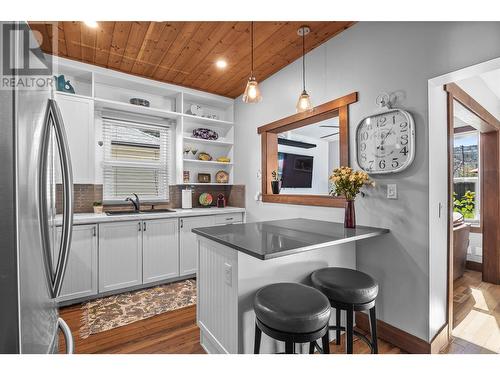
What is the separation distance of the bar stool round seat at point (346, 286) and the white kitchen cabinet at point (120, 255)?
2.21m

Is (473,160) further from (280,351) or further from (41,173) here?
(41,173)

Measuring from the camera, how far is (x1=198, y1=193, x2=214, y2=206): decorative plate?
4102mm

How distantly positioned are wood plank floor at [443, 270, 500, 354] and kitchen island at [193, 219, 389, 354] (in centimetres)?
111

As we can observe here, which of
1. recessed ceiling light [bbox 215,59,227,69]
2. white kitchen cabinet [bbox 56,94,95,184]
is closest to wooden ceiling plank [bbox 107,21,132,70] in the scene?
white kitchen cabinet [bbox 56,94,95,184]

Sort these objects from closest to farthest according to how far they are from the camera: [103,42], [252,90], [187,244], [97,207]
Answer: [252,90] < [103,42] < [97,207] < [187,244]

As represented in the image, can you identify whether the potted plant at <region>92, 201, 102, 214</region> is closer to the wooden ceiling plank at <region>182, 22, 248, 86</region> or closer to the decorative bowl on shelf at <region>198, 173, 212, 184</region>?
the decorative bowl on shelf at <region>198, 173, 212, 184</region>

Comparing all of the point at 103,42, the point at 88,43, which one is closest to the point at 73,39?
the point at 88,43

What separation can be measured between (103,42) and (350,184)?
2788mm

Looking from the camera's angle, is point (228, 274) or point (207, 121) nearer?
point (228, 274)

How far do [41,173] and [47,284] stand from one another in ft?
1.61

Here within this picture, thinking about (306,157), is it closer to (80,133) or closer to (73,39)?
(80,133)

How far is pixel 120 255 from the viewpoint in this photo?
2.93 meters

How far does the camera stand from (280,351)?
1.71 m

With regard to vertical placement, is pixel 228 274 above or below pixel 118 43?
below
